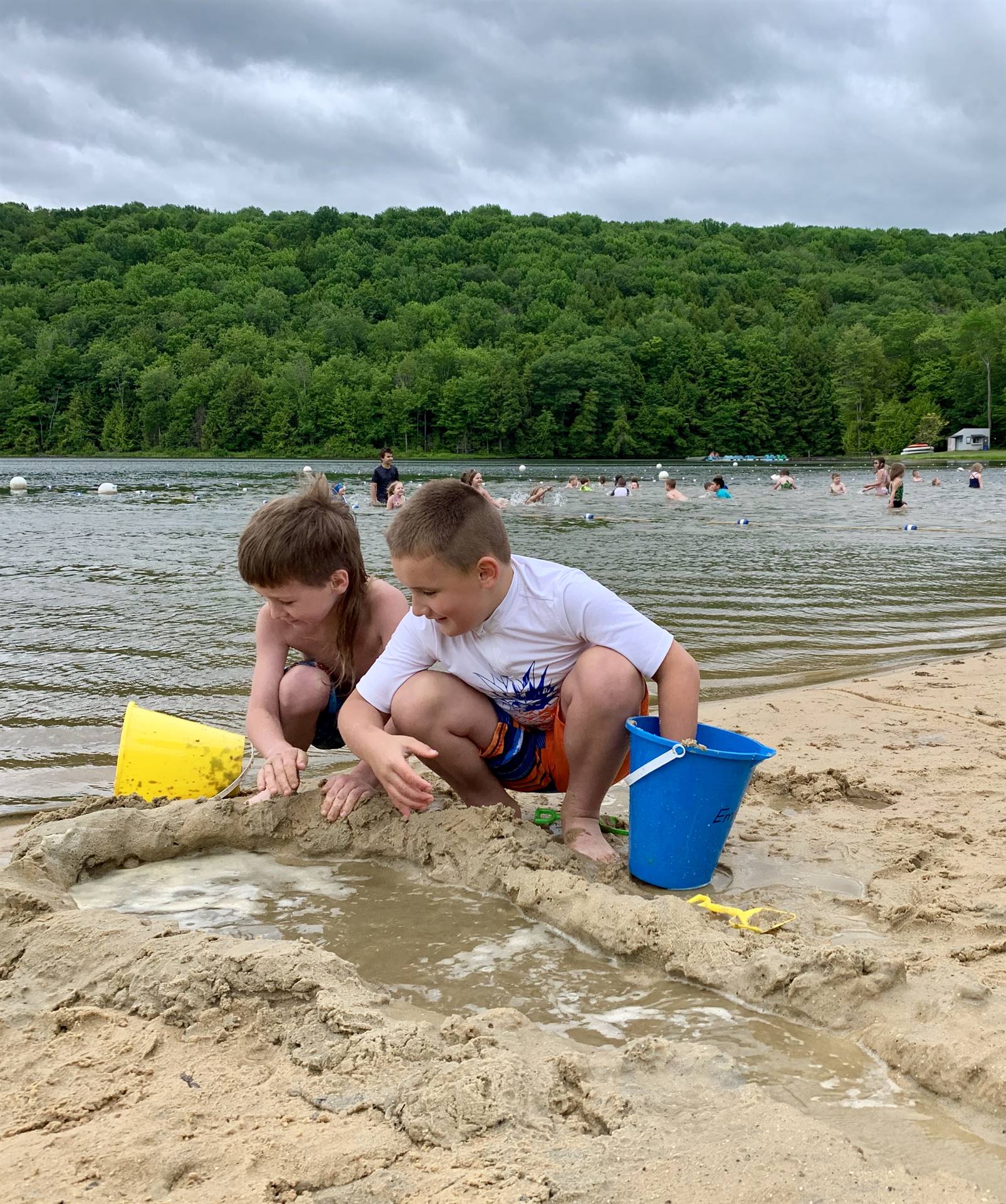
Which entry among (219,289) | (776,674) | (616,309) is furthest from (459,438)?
(776,674)

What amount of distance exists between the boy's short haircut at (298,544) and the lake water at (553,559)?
1.30m

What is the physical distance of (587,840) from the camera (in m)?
2.88

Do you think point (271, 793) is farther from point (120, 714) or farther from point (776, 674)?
point (776, 674)

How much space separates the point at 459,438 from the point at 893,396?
37.3m

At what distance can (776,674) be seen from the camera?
5723 millimetres

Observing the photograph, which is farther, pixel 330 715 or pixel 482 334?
pixel 482 334

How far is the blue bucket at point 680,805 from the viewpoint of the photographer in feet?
8.51

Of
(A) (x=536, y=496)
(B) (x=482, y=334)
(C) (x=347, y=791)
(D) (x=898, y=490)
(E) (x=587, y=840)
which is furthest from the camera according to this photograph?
(B) (x=482, y=334)

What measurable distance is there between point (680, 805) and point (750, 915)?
1.15 ft

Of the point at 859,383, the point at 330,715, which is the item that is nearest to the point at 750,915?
the point at 330,715

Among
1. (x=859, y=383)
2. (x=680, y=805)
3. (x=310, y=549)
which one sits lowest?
(x=680, y=805)

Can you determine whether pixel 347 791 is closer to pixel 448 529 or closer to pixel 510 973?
pixel 448 529

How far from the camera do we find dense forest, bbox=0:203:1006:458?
8306 cm

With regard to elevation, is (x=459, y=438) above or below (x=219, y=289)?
below
